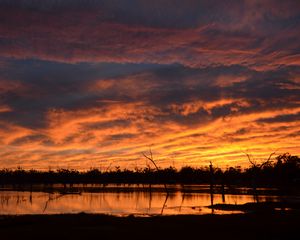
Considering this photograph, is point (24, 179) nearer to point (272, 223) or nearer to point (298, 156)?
point (298, 156)

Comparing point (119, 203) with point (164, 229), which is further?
point (119, 203)

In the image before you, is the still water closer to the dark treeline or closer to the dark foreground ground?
the dark foreground ground

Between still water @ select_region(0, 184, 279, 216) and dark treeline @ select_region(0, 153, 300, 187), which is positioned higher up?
dark treeline @ select_region(0, 153, 300, 187)

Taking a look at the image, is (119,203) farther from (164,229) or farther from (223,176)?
(223,176)

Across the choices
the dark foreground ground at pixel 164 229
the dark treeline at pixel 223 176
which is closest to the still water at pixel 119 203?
the dark foreground ground at pixel 164 229

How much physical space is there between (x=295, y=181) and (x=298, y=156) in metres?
24.6

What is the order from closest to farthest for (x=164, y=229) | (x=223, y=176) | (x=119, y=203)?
(x=164, y=229)
(x=119, y=203)
(x=223, y=176)

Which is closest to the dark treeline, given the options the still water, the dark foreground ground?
the still water

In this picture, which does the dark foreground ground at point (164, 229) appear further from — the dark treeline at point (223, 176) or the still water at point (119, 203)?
the dark treeline at point (223, 176)

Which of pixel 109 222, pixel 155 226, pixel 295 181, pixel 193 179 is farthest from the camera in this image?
pixel 193 179

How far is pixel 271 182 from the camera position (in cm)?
12644

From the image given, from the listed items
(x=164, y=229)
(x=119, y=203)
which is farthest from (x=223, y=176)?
(x=164, y=229)

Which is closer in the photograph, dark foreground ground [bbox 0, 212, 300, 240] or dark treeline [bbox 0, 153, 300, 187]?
dark foreground ground [bbox 0, 212, 300, 240]

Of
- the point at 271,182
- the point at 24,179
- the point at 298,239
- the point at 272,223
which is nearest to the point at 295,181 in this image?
the point at 271,182
